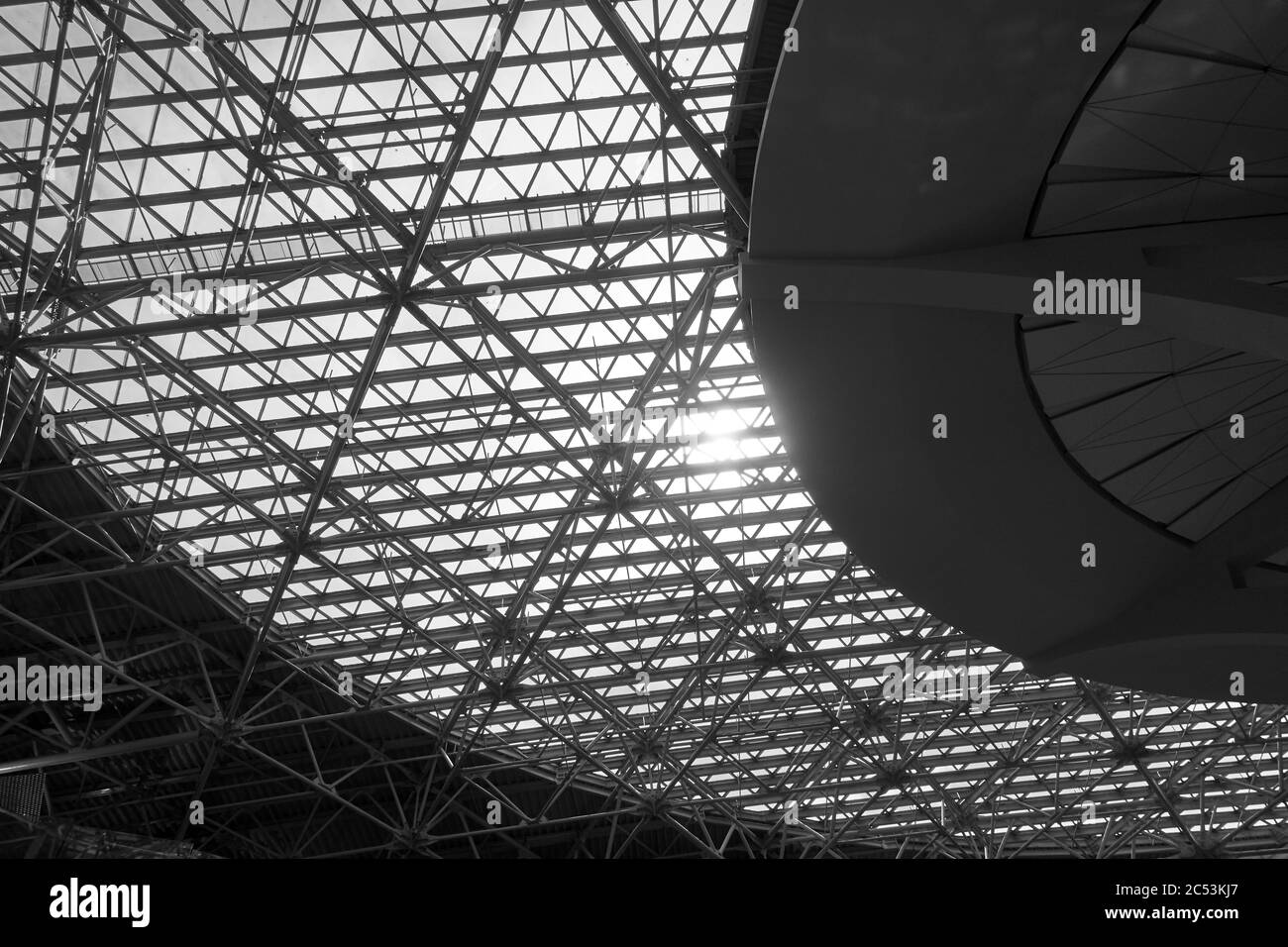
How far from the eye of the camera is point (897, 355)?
1520cm

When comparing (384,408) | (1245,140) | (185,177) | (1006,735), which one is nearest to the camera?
(1245,140)

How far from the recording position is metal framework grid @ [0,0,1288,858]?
23.1 meters

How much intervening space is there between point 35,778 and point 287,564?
1546 centimetres

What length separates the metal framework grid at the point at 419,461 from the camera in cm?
2306

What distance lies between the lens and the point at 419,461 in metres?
31.7

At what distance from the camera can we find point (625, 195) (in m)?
24.6

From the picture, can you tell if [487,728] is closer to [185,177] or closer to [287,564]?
[287,564]

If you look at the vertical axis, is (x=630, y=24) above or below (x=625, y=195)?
above

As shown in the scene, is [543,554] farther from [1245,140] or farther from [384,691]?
[1245,140]

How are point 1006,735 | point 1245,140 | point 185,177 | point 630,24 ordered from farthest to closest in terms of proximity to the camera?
point 1006,735
point 185,177
point 630,24
point 1245,140
